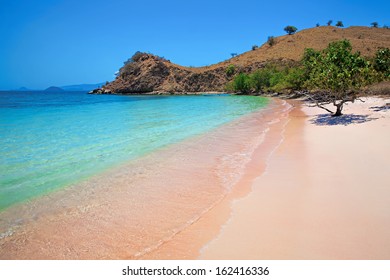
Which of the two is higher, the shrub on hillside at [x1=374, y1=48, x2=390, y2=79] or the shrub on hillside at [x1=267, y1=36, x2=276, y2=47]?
the shrub on hillside at [x1=267, y1=36, x2=276, y2=47]

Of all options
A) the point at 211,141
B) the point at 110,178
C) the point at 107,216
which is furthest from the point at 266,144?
the point at 107,216

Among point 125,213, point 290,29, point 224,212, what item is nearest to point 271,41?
point 290,29

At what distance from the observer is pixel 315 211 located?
527cm

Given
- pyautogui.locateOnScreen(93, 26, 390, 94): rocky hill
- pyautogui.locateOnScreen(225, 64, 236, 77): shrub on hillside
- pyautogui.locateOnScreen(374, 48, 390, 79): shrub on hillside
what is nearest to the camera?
pyautogui.locateOnScreen(374, 48, 390, 79): shrub on hillside

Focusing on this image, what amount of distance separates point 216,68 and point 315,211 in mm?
114203

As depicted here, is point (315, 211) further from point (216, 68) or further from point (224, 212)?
point (216, 68)

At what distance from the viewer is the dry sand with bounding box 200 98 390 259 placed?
4.09 meters

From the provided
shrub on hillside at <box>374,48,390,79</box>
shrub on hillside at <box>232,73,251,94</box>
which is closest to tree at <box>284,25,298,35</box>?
shrub on hillside at <box>232,73,251,94</box>

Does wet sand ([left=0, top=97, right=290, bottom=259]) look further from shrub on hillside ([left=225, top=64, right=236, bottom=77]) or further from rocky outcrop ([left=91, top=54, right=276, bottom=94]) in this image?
shrub on hillside ([left=225, top=64, right=236, bottom=77])

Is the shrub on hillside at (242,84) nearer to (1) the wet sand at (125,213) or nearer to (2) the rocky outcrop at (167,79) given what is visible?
(2) the rocky outcrop at (167,79)

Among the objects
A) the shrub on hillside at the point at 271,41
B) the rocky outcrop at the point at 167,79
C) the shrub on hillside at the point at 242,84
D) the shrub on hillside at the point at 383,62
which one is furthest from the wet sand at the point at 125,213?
the shrub on hillside at the point at 271,41

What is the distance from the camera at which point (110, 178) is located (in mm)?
8312

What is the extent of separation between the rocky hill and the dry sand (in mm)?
97121
